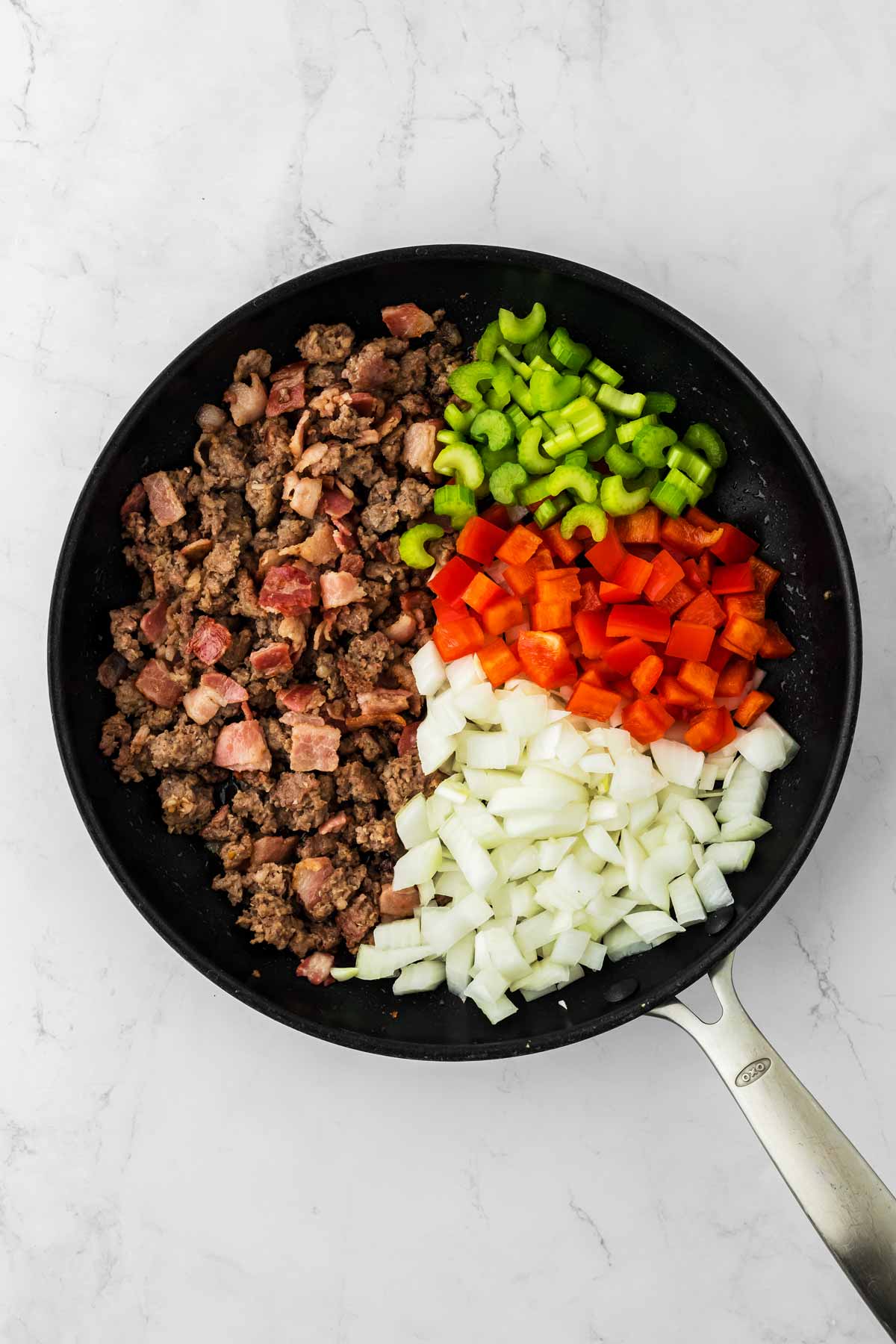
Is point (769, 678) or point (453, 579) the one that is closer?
point (453, 579)

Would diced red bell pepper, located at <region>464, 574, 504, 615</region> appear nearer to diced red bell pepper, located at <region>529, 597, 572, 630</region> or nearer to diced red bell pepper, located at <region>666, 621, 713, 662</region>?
diced red bell pepper, located at <region>529, 597, 572, 630</region>

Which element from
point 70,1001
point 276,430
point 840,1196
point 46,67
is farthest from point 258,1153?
point 46,67

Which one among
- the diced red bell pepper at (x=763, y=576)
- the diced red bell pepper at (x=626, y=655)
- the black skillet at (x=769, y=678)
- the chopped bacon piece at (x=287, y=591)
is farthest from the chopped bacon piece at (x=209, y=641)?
the diced red bell pepper at (x=763, y=576)

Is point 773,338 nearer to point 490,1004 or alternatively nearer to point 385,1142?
point 490,1004

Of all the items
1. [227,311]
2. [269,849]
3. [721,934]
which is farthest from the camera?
[227,311]

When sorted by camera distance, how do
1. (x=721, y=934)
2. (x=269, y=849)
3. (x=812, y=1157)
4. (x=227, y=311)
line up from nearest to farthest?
(x=812, y=1157) < (x=721, y=934) < (x=269, y=849) < (x=227, y=311)

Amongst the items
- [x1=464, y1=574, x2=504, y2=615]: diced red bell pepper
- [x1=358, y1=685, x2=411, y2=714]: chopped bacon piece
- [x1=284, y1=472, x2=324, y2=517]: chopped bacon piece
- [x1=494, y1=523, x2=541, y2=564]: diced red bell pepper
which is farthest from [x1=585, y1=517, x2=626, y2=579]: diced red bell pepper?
[x1=284, y1=472, x2=324, y2=517]: chopped bacon piece

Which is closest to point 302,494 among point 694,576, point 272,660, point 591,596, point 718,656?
point 272,660

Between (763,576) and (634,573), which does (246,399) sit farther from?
(763,576)
